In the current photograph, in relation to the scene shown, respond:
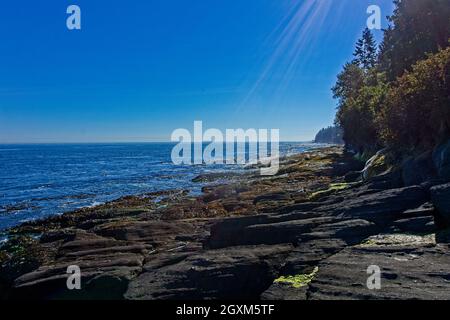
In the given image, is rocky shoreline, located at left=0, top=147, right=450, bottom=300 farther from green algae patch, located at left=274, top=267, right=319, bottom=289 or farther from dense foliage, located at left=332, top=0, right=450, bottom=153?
dense foliage, located at left=332, top=0, right=450, bottom=153

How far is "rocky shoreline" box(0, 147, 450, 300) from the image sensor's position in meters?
10.5

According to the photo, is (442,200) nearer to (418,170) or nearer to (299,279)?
(299,279)

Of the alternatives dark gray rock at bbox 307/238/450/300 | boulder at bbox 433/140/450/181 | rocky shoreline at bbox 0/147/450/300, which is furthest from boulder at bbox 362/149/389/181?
dark gray rock at bbox 307/238/450/300

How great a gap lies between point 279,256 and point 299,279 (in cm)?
208

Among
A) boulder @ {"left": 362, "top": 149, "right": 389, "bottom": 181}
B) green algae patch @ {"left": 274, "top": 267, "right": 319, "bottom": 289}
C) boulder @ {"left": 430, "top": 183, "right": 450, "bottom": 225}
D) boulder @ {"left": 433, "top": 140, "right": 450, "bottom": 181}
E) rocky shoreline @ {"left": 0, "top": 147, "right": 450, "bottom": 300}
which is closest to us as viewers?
rocky shoreline @ {"left": 0, "top": 147, "right": 450, "bottom": 300}

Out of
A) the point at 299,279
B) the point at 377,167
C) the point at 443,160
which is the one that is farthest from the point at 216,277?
the point at 377,167

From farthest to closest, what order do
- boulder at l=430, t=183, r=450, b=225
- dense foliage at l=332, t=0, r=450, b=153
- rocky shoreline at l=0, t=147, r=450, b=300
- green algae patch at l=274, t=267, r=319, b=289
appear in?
dense foliage at l=332, t=0, r=450, b=153, boulder at l=430, t=183, r=450, b=225, green algae patch at l=274, t=267, r=319, b=289, rocky shoreline at l=0, t=147, r=450, b=300

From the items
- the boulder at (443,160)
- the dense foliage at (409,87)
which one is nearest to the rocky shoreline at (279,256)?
the boulder at (443,160)

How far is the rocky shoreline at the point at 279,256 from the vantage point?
1052cm

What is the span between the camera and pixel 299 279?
11.2m

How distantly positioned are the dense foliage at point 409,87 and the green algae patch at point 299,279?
1414cm

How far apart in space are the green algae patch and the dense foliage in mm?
14142

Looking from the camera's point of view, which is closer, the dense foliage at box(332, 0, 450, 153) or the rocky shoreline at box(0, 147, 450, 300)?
the rocky shoreline at box(0, 147, 450, 300)

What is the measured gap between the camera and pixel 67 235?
24078 mm
